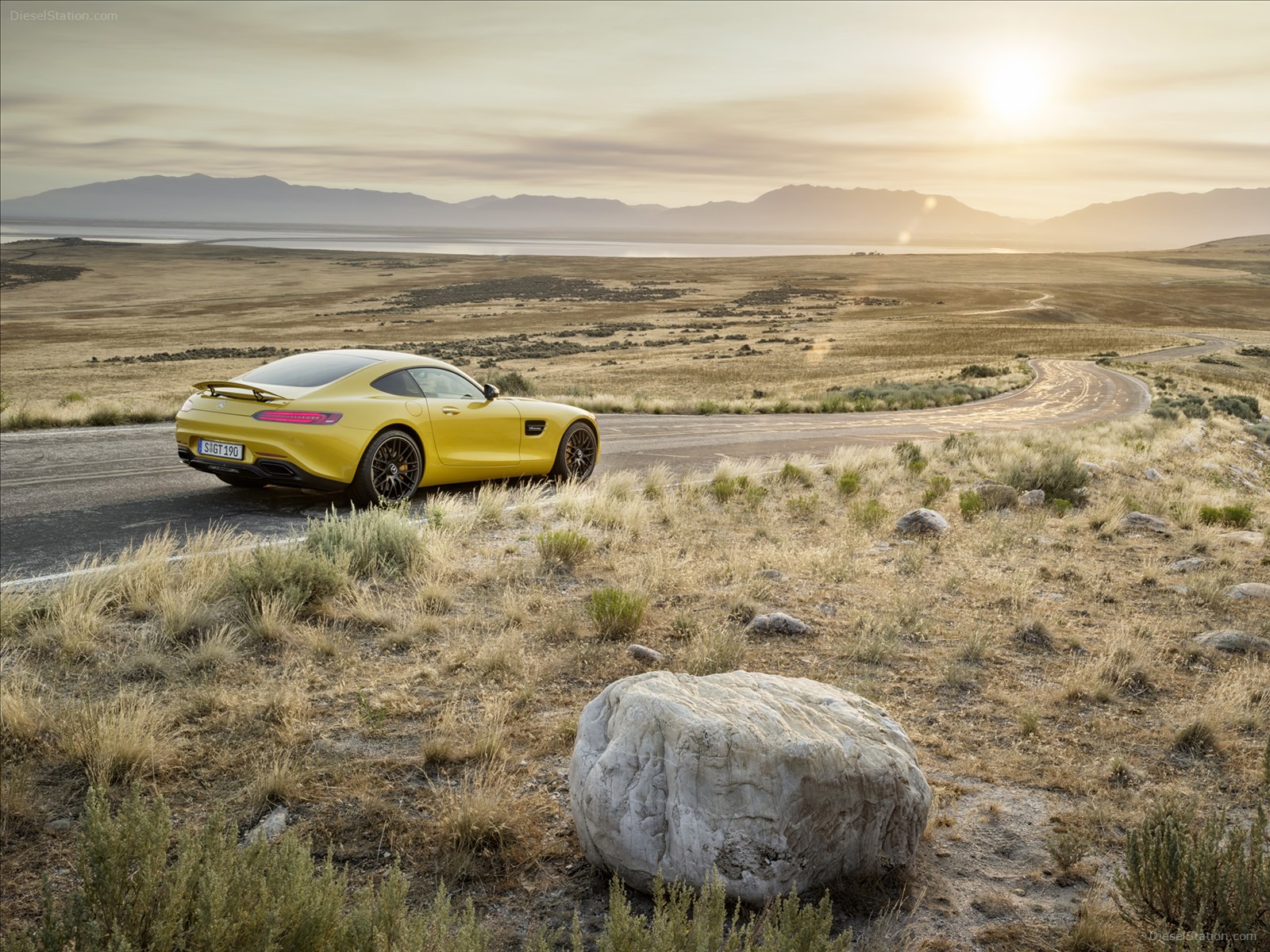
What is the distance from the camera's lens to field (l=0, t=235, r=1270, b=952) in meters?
3.33

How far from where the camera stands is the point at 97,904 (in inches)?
97.4

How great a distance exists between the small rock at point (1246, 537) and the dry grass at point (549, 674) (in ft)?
2.09

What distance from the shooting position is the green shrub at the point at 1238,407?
34719 mm

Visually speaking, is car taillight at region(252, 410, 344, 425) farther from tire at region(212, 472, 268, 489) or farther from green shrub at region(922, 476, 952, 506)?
green shrub at region(922, 476, 952, 506)

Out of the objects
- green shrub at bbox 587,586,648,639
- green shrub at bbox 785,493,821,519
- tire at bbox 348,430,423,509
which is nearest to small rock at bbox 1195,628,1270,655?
green shrub at bbox 587,586,648,639

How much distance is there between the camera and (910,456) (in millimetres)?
15305

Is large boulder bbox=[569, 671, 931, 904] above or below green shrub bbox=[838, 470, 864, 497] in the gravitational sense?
above

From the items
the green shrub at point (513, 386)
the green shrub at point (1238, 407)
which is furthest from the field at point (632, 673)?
the green shrub at point (1238, 407)

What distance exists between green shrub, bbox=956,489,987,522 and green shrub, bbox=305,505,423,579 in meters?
6.11

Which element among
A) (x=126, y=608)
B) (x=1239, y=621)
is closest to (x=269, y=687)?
(x=126, y=608)

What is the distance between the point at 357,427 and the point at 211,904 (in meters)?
7.14

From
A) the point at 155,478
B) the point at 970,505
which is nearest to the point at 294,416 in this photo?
the point at 155,478

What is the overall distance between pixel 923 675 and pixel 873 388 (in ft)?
114

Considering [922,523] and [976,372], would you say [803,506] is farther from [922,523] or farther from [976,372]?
[976,372]
